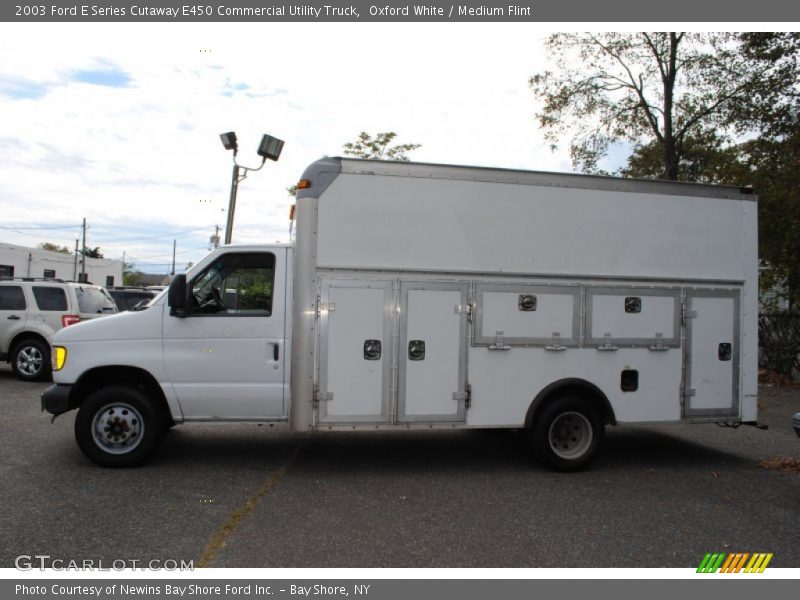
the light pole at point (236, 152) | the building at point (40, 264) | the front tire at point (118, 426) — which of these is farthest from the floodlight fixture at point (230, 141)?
the building at point (40, 264)

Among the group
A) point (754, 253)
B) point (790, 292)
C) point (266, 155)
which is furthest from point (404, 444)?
point (790, 292)

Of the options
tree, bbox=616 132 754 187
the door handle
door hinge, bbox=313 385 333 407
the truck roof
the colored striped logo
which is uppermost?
tree, bbox=616 132 754 187

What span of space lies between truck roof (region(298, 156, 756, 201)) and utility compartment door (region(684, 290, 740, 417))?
45.5 inches

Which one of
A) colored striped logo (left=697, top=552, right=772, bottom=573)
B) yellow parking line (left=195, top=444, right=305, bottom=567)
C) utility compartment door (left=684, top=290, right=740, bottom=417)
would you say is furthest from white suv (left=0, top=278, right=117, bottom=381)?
colored striped logo (left=697, top=552, right=772, bottom=573)

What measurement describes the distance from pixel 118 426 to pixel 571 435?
4757 millimetres

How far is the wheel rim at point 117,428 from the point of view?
231 inches

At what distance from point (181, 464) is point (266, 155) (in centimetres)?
575

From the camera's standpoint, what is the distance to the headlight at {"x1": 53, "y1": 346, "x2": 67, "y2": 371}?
19.3 feet

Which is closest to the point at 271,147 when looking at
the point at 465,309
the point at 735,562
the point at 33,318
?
the point at 465,309

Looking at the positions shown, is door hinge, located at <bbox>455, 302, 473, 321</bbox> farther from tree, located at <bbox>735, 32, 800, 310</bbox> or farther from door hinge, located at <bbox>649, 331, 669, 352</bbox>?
tree, located at <bbox>735, 32, 800, 310</bbox>

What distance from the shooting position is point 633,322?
20.6ft

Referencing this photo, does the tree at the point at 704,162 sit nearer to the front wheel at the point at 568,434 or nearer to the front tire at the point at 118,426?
the front wheel at the point at 568,434

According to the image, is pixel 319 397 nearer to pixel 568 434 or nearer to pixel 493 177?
pixel 568 434

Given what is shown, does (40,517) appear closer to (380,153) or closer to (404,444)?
(404,444)
